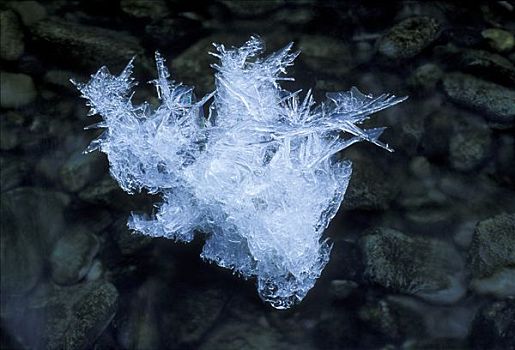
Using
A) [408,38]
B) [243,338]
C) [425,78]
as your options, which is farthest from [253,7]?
[243,338]

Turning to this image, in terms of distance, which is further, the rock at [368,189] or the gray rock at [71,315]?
the rock at [368,189]

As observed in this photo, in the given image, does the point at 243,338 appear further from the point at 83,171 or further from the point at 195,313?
the point at 83,171

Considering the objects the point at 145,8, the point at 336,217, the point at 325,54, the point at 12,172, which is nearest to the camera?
the point at 336,217

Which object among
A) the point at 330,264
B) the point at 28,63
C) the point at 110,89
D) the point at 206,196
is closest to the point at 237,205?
the point at 206,196

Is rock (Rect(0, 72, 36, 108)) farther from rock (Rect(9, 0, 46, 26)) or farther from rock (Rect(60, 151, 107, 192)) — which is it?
rock (Rect(60, 151, 107, 192))

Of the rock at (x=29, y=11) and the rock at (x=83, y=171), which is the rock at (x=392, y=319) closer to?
the rock at (x=83, y=171)

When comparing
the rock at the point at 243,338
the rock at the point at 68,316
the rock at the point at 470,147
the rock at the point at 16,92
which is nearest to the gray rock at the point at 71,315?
the rock at the point at 68,316
